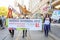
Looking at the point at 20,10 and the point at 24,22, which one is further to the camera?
the point at 24,22

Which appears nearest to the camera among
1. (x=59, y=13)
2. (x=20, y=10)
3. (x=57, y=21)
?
(x=20, y=10)

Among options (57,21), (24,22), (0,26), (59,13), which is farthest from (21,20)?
(57,21)

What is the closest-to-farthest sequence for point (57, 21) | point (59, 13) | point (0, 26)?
point (0, 26), point (59, 13), point (57, 21)

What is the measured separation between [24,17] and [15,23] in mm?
1319

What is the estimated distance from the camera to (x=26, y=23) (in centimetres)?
1778

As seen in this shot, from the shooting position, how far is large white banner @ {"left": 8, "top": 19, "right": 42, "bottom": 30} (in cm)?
1761

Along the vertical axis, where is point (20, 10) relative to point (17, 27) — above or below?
above

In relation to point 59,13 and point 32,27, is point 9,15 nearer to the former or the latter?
point 32,27

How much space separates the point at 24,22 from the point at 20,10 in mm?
1971

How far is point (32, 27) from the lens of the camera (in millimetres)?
17594

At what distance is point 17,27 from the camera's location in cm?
1784

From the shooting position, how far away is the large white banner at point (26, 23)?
17609 millimetres

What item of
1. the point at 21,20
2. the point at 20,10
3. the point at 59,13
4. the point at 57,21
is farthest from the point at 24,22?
the point at 57,21

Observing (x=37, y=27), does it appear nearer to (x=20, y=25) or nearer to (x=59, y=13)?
(x=20, y=25)
